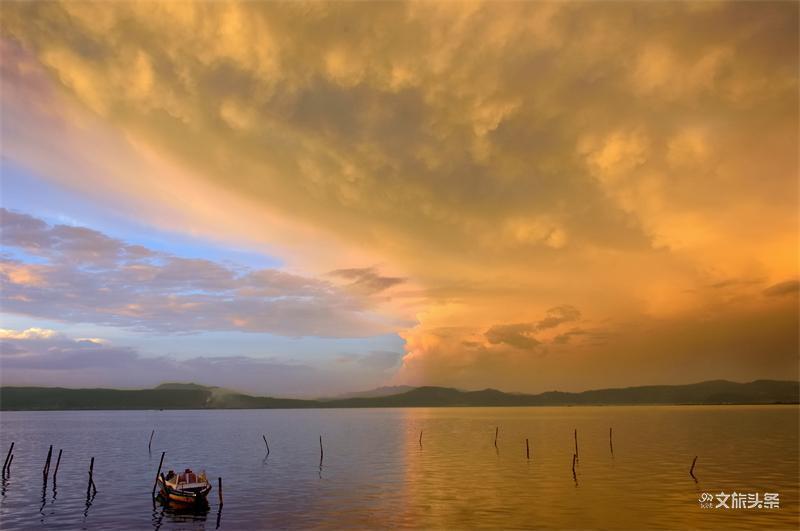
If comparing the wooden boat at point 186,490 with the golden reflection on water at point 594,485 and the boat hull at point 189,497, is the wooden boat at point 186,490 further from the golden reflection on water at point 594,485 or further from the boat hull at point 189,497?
the golden reflection on water at point 594,485

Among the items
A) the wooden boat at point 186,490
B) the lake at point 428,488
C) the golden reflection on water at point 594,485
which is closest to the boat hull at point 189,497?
the wooden boat at point 186,490

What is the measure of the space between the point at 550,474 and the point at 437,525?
111ft

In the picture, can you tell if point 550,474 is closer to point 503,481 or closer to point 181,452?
point 503,481

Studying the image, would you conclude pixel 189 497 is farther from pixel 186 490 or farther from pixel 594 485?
pixel 594 485

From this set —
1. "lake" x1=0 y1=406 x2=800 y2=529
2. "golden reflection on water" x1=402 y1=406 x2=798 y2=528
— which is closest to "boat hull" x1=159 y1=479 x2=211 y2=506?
"lake" x1=0 y1=406 x2=800 y2=529

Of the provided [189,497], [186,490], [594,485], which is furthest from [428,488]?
[186,490]

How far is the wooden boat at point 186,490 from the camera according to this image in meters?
51.8

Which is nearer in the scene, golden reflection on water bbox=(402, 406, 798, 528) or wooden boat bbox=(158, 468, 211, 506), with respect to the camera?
golden reflection on water bbox=(402, 406, 798, 528)

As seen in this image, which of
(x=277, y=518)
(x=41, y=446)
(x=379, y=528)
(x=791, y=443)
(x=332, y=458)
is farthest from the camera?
(x=41, y=446)

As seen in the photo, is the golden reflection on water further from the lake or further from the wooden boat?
the wooden boat

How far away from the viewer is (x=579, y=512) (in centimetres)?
4856

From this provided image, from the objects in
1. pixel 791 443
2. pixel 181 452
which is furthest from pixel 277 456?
pixel 791 443

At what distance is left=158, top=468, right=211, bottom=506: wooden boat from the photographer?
5181 centimetres

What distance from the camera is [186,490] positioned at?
171ft
